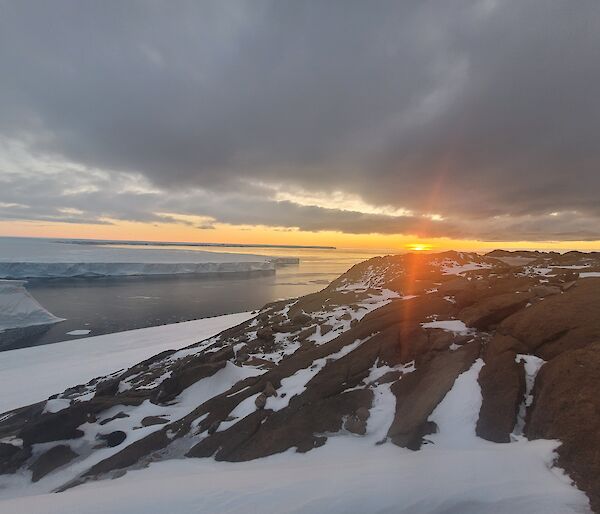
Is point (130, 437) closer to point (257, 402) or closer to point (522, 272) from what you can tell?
point (257, 402)

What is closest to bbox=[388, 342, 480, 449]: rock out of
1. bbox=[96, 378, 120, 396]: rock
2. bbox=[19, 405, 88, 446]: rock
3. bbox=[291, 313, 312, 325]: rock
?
bbox=[291, 313, 312, 325]: rock

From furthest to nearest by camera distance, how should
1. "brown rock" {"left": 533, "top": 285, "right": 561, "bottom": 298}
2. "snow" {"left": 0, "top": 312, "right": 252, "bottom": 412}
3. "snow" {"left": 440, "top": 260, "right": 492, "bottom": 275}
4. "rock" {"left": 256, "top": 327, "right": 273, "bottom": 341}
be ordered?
"snow" {"left": 440, "top": 260, "right": 492, "bottom": 275}
"snow" {"left": 0, "top": 312, "right": 252, "bottom": 412}
"rock" {"left": 256, "top": 327, "right": 273, "bottom": 341}
"brown rock" {"left": 533, "top": 285, "right": 561, "bottom": 298}

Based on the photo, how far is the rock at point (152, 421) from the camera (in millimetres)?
7730

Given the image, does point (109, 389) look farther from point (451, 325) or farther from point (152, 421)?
point (451, 325)

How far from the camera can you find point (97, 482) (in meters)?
5.62

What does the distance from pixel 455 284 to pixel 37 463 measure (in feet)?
39.2

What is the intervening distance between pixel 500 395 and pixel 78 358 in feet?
66.6

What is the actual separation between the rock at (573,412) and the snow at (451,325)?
7.09 feet

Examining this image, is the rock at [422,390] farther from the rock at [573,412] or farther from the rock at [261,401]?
the rock at [261,401]

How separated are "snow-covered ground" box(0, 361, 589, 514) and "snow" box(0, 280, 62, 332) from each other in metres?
32.2

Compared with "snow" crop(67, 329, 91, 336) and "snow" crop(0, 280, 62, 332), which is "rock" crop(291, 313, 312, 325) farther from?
"snow" crop(0, 280, 62, 332)

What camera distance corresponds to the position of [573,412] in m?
4.61

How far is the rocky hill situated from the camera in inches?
201

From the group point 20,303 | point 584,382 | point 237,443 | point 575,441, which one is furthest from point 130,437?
point 20,303
